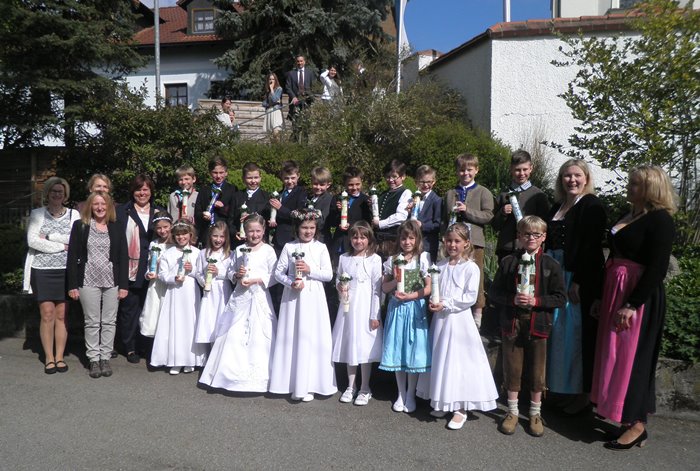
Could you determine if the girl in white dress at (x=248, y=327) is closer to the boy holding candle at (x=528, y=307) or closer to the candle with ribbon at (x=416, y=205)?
the candle with ribbon at (x=416, y=205)

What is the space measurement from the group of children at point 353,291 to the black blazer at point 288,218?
14mm

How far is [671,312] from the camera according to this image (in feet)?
16.5

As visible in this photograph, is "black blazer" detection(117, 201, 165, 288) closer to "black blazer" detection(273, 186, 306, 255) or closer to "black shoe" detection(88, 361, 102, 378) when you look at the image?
"black shoe" detection(88, 361, 102, 378)

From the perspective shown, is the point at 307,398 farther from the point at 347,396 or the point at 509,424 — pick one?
the point at 509,424

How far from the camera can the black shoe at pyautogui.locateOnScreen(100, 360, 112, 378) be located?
231 inches

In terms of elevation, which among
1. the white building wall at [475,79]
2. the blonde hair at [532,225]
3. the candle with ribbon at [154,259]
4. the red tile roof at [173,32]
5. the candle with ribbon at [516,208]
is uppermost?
the red tile roof at [173,32]

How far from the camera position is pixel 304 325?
539 centimetres

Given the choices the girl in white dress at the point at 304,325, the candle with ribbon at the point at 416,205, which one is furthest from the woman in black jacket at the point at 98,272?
the candle with ribbon at the point at 416,205

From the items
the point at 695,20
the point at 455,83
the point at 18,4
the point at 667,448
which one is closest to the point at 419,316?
the point at 667,448

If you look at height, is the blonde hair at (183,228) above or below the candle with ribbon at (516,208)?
below

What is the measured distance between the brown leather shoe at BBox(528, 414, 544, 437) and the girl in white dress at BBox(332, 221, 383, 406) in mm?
1406

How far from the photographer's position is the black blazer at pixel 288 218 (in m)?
6.34

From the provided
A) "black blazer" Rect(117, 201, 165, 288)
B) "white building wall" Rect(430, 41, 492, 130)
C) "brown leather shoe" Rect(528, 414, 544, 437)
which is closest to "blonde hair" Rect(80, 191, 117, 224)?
"black blazer" Rect(117, 201, 165, 288)

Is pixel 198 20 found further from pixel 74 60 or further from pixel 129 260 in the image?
pixel 129 260
